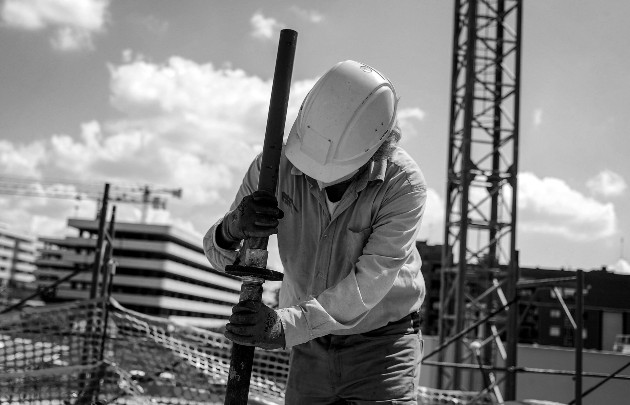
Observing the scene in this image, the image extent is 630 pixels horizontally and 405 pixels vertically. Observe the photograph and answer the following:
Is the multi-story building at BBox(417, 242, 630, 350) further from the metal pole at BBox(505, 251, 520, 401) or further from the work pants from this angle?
the work pants

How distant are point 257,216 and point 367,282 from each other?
0.44 metres

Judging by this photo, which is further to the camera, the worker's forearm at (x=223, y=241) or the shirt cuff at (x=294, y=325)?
the worker's forearm at (x=223, y=241)

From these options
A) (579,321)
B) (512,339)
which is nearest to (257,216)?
(579,321)

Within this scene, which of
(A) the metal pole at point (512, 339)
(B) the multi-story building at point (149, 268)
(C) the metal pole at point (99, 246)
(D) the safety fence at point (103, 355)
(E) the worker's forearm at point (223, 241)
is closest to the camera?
(E) the worker's forearm at point (223, 241)

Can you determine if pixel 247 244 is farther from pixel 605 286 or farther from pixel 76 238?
pixel 76 238

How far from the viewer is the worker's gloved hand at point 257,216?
2230mm

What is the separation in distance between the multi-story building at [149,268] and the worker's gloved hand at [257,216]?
3892 inches

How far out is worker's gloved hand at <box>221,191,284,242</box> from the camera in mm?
2230

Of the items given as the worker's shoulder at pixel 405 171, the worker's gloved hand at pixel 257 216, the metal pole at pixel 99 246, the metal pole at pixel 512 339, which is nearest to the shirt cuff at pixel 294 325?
the worker's gloved hand at pixel 257 216

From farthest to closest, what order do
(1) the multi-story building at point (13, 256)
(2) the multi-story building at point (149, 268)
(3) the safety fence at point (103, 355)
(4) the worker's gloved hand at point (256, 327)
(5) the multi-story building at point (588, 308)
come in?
(1) the multi-story building at point (13, 256) → (2) the multi-story building at point (149, 268) → (5) the multi-story building at point (588, 308) → (3) the safety fence at point (103, 355) → (4) the worker's gloved hand at point (256, 327)

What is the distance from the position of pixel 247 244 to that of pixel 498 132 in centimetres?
1286

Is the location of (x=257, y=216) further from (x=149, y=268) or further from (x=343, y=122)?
(x=149, y=268)

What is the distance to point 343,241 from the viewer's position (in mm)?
2541

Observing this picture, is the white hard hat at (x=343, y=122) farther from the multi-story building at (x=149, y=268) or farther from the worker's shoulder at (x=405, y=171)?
the multi-story building at (x=149, y=268)
